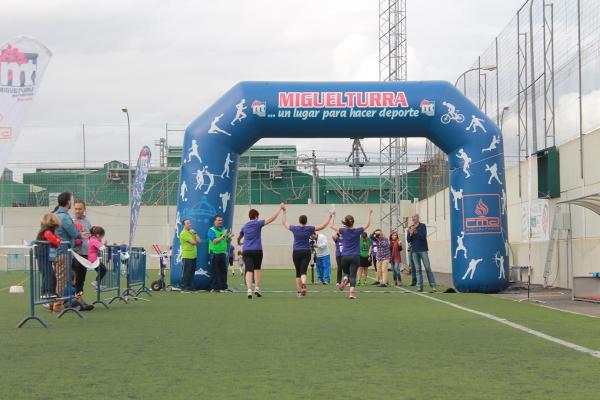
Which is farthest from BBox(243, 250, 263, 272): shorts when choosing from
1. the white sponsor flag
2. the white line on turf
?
the white sponsor flag

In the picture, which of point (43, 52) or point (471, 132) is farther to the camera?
point (471, 132)

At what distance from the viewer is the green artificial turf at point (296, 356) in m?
6.72

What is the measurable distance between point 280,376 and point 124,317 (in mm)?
7014

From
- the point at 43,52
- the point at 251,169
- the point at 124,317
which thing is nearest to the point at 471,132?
the point at 124,317

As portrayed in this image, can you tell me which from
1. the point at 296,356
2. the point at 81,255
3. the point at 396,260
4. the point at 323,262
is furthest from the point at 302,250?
the point at 296,356

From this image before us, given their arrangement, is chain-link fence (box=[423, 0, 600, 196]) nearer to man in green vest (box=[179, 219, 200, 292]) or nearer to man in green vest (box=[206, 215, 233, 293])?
man in green vest (box=[206, 215, 233, 293])

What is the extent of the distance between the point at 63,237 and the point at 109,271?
2687 millimetres

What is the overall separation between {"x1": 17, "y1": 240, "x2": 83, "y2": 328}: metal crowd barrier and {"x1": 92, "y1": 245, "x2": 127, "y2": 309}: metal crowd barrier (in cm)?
192

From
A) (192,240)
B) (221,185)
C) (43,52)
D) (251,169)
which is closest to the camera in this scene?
(43,52)

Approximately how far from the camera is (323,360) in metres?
8.39

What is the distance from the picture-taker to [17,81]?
1105cm

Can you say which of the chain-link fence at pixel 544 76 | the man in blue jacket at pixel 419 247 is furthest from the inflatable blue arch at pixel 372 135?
the chain-link fence at pixel 544 76

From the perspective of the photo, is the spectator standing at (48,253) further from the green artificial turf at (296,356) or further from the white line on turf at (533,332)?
the white line on turf at (533,332)

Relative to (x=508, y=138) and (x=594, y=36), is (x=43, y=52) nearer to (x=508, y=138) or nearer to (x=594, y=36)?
(x=594, y=36)
